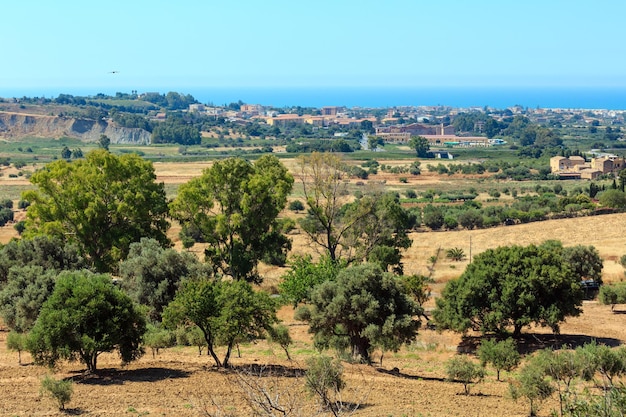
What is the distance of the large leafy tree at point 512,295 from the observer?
101 ft

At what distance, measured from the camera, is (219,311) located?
2339 cm

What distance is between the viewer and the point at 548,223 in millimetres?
65188

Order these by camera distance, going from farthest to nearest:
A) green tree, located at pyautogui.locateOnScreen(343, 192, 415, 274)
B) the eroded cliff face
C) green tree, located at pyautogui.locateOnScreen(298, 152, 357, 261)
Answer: the eroded cliff face
green tree, located at pyautogui.locateOnScreen(343, 192, 415, 274)
green tree, located at pyautogui.locateOnScreen(298, 152, 357, 261)

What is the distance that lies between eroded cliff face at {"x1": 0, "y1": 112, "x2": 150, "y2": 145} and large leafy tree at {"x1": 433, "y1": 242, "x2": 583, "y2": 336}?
163154mm

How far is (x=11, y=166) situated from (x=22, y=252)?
338 feet

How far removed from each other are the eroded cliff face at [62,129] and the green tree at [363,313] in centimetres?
16603

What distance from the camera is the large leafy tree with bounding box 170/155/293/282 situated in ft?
125

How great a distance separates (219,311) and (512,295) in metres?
12.6

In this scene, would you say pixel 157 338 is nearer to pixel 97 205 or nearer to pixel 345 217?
pixel 97 205

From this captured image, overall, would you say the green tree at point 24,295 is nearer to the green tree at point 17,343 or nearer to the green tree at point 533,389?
the green tree at point 17,343

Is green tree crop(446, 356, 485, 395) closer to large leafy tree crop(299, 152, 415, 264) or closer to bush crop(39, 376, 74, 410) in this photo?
bush crop(39, 376, 74, 410)

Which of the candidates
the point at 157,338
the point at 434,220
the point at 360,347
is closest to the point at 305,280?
the point at 360,347

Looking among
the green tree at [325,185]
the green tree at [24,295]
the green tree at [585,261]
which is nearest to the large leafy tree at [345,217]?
the green tree at [325,185]

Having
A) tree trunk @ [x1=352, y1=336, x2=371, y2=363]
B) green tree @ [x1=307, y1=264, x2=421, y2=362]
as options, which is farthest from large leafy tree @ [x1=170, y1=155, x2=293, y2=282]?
tree trunk @ [x1=352, y1=336, x2=371, y2=363]
